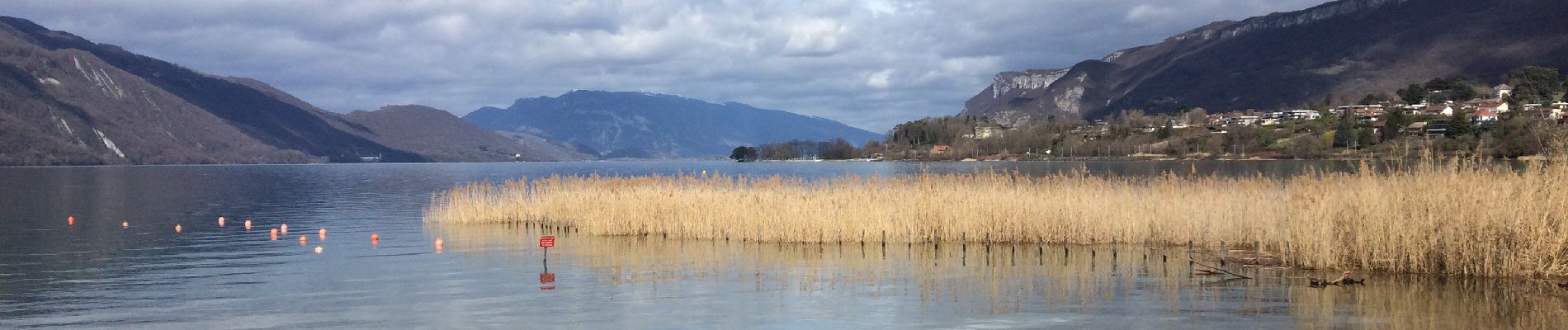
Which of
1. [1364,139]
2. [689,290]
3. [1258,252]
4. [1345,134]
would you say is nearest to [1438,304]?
[1258,252]

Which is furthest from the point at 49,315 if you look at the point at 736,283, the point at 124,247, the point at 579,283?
the point at 124,247

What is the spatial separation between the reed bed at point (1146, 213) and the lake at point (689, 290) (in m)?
0.68

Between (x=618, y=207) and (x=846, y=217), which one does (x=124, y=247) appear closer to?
(x=618, y=207)

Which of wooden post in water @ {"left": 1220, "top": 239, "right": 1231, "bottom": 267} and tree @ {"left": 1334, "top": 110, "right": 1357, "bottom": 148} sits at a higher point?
tree @ {"left": 1334, "top": 110, "right": 1357, "bottom": 148}

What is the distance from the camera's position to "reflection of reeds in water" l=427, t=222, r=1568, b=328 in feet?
55.4

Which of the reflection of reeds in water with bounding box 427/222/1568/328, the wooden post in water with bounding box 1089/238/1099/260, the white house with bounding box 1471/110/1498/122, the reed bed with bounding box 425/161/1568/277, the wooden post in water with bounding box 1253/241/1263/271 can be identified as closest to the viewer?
the reflection of reeds in water with bounding box 427/222/1568/328

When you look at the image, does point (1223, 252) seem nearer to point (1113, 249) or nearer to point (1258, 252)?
point (1258, 252)

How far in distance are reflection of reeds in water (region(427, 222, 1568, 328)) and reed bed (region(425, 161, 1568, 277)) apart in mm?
594

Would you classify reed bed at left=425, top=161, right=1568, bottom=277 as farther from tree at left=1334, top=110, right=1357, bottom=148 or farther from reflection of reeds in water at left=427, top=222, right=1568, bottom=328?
tree at left=1334, top=110, right=1357, bottom=148

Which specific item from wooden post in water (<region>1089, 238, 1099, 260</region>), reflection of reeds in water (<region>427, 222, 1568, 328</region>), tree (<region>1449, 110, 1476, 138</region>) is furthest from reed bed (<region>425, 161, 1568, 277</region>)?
tree (<region>1449, 110, 1476, 138</region>)

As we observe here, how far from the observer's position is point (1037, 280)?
20969mm

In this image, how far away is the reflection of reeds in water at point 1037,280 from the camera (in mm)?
16875

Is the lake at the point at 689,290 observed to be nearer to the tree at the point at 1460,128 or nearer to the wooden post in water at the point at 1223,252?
the wooden post in water at the point at 1223,252

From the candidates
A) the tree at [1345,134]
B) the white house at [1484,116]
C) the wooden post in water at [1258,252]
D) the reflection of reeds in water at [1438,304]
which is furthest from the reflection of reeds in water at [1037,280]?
the white house at [1484,116]
